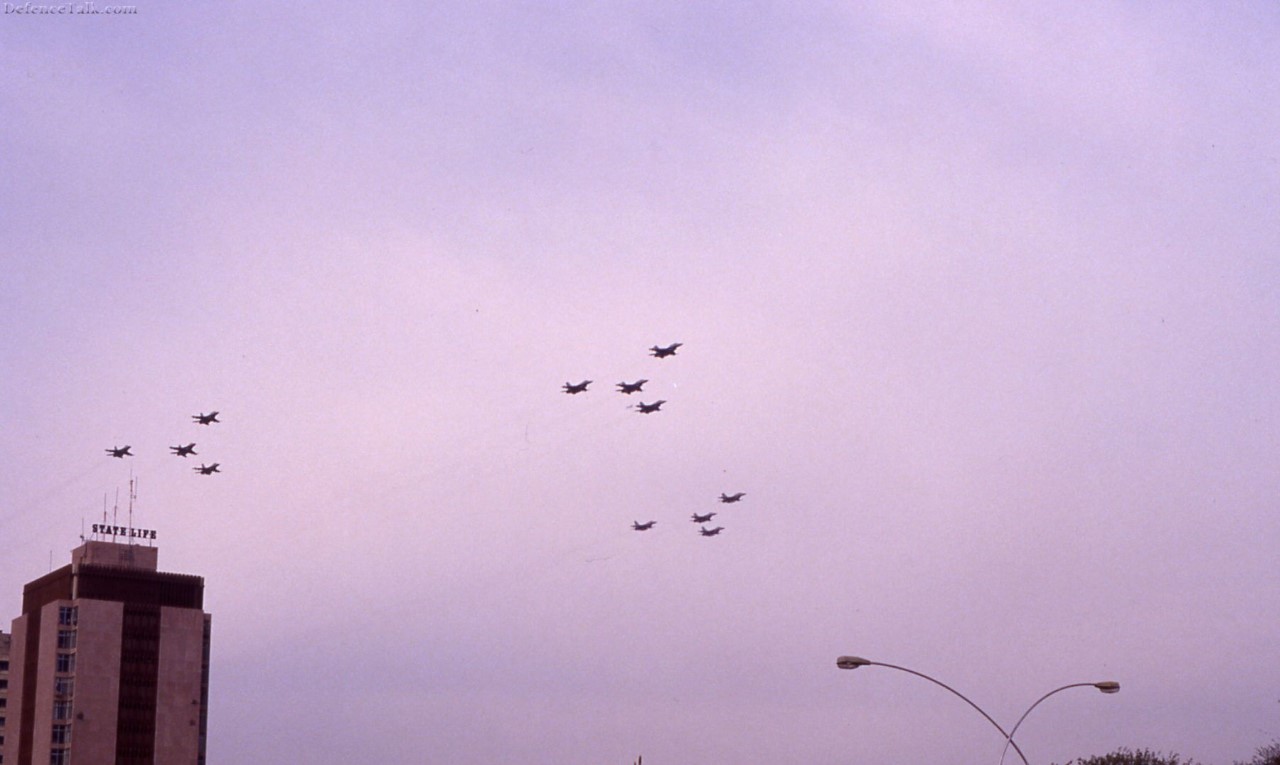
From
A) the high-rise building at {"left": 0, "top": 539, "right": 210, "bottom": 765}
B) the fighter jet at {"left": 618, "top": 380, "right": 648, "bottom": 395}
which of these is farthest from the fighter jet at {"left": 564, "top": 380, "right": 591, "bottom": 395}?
the high-rise building at {"left": 0, "top": 539, "right": 210, "bottom": 765}

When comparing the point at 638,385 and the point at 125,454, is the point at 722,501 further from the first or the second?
the point at 125,454

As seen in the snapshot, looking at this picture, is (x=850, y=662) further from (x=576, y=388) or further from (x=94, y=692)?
(x=94, y=692)

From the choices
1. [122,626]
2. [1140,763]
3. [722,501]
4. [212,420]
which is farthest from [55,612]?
[1140,763]

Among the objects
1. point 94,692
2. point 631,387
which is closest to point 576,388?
→ point 631,387

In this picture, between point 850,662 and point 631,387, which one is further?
point 631,387

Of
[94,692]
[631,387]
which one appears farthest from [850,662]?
[94,692]

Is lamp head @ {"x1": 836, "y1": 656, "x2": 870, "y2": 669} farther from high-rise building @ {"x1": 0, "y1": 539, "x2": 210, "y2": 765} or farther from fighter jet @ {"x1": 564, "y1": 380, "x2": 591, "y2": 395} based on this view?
high-rise building @ {"x1": 0, "y1": 539, "x2": 210, "y2": 765}

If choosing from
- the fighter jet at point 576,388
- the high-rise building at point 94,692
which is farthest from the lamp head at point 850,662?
the high-rise building at point 94,692

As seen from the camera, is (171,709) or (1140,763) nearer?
(1140,763)

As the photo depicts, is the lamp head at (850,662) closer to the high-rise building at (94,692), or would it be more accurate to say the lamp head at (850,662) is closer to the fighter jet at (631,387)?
the fighter jet at (631,387)

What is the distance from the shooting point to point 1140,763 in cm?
11850

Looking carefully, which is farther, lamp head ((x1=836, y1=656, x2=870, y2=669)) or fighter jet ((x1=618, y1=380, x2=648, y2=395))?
fighter jet ((x1=618, y1=380, x2=648, y2=395))

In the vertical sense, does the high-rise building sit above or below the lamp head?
above

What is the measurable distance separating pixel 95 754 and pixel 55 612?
19.6 metres
